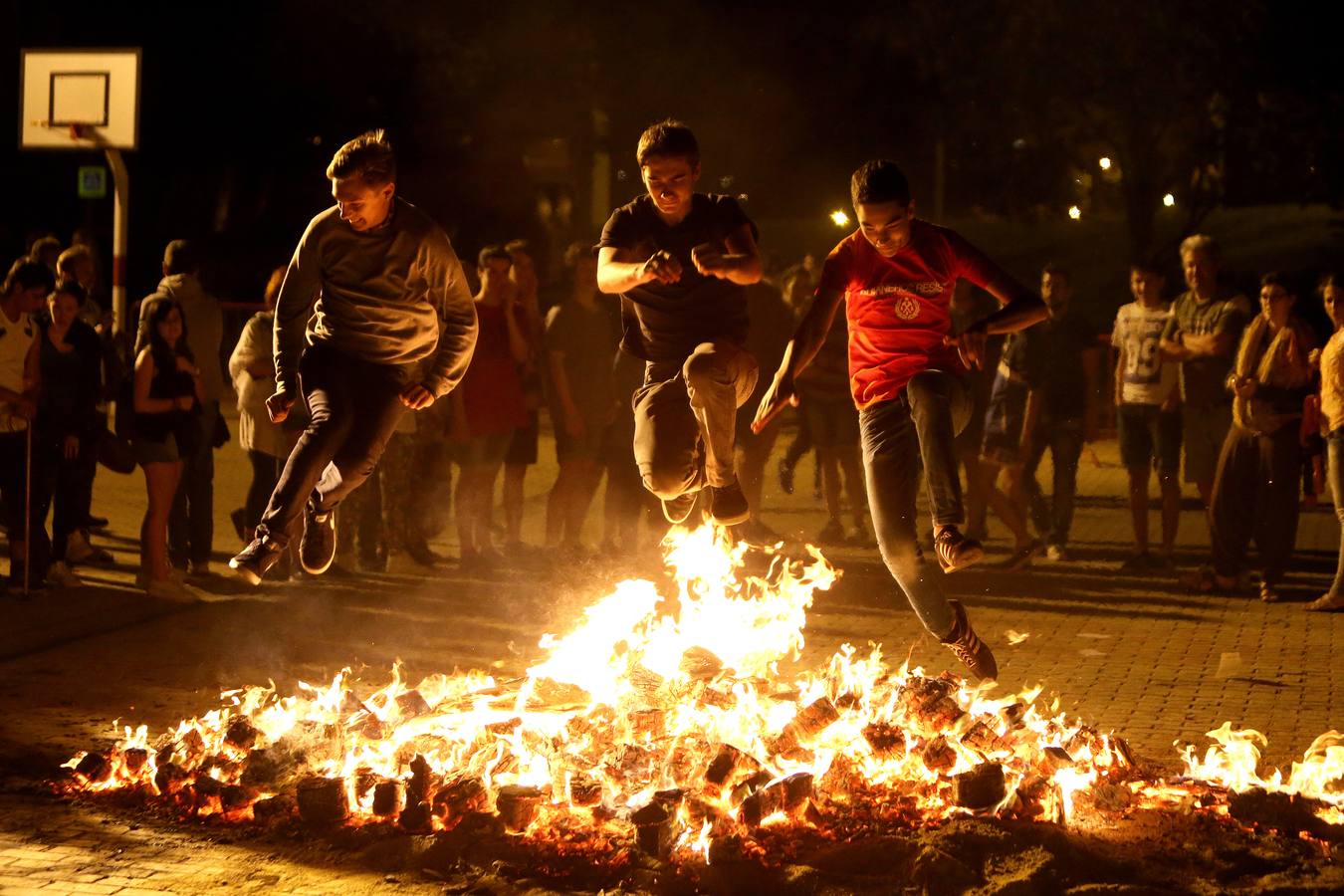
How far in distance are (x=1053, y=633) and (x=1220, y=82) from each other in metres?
29.9

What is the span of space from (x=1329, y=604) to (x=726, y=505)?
5.81 metres

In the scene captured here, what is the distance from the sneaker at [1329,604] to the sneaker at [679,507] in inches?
223

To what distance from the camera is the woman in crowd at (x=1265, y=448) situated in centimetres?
1188

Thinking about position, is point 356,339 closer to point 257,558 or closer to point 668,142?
point 257,558

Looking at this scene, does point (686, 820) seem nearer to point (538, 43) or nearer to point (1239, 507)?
point (1239, 507)

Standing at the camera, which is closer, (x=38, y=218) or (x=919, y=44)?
(x=38, y=218)

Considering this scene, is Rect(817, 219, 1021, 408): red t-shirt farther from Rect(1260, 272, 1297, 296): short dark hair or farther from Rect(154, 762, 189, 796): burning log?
Rect(1260, 272, 1297, 296): short dark hair

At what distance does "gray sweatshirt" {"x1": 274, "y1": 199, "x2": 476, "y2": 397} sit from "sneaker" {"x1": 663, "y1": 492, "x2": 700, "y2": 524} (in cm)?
117

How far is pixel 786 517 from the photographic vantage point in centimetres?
1594

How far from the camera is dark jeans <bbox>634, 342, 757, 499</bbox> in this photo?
7207 millimetres

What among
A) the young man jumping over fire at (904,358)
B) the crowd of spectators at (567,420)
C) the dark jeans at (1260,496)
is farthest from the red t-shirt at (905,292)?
the dark jeans at (1260,496)

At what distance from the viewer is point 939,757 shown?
21.5ft

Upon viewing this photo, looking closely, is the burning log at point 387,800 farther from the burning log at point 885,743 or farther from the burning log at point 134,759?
the burning log at point 885,743

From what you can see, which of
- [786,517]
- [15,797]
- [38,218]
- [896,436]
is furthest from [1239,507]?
[38,218]
